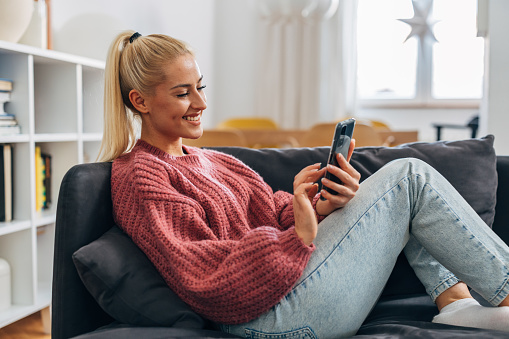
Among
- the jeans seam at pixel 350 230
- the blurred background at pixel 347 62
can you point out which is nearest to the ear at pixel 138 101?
the jeans seam at pixel 350 230

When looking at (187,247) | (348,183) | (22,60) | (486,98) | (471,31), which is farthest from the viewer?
(471,31)

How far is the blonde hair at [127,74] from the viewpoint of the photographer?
4.36 ft

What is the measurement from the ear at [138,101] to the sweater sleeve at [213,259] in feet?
0.76

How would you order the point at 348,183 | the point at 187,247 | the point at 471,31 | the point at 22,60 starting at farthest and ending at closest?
the point at 471,31, the point at 22,60, the point at 348,183, the point at 187,247

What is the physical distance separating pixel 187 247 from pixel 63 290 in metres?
0.30

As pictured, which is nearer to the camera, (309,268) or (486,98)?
(309,268)

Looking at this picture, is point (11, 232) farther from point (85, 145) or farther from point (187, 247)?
point (187, 247)

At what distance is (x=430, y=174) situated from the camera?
128 cm

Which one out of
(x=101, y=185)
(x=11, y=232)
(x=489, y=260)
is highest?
(x=101, y=185)

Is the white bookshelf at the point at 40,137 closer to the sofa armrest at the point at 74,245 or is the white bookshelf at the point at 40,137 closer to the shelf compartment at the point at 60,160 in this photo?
the shelf compartment at the point at 60,160

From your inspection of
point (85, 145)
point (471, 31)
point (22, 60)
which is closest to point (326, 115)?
point (471, 31)

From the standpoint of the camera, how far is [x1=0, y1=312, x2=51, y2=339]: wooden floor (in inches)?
84.2

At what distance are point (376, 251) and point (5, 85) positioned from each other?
1.50 metres

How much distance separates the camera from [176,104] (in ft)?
4.39
